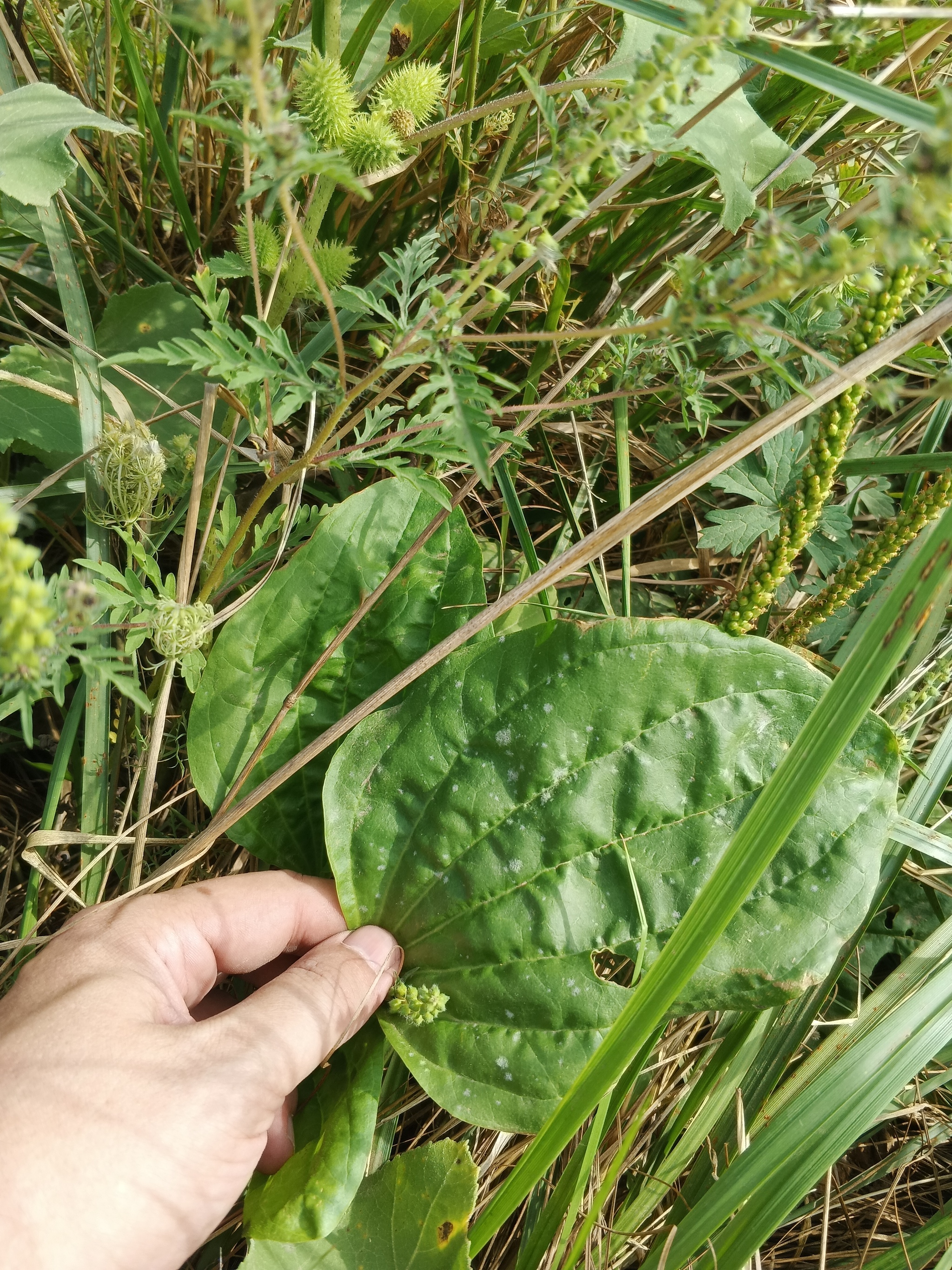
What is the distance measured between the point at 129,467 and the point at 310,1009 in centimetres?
90

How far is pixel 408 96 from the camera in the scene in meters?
1.40

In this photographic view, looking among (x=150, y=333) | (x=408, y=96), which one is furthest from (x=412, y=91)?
(x=150, y=333)

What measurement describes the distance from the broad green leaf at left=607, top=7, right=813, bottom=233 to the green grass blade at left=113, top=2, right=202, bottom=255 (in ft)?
2.56

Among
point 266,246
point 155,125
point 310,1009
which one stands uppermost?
point 155,125

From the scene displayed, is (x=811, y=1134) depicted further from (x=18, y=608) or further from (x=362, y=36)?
(x=362, y=36)

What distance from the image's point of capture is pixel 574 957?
1.53m

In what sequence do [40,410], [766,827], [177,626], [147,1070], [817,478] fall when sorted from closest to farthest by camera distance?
[766,827] → [147,1070] → [177,626] → [817,478] → [40,410]

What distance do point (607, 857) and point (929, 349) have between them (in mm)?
1012

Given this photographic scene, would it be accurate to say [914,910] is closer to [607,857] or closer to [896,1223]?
[896,1223]

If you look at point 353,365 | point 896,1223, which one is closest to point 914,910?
point 896,1223

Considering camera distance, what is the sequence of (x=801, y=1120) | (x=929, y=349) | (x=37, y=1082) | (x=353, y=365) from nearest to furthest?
(x=37, y=1082), (x=801, y=1120), (x=929, y=349), (x=353, y=365)

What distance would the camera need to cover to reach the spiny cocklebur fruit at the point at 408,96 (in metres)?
1.40

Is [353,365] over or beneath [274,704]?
over

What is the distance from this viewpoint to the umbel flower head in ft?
4.59
